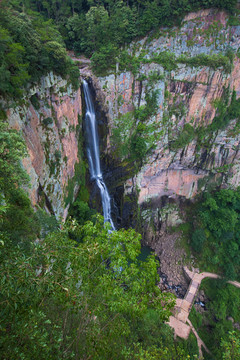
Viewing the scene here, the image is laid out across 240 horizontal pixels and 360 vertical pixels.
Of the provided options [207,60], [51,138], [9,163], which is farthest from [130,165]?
[9,163]

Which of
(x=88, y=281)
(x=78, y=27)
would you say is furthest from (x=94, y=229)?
(x=78, y=27)

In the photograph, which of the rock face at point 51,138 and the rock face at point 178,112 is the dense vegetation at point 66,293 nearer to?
the rock face at point 51,138

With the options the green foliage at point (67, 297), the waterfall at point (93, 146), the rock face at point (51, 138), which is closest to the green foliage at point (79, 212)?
the rock face at point (51, 138)

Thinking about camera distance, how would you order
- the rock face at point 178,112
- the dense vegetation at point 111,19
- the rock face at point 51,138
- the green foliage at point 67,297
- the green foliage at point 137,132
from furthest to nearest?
the green foliage at point 137,132, the rock face at point 178,112, the dense vegetation at point 111,19, the rock face at point 51,138, the green foliage at point 67,297

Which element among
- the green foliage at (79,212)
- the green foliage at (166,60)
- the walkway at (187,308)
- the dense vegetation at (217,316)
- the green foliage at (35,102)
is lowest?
the dense vegetation at (217,316)

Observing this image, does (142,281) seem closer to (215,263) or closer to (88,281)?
(88,281)

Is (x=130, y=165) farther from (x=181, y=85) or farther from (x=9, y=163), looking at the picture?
(x=9, y=163)
